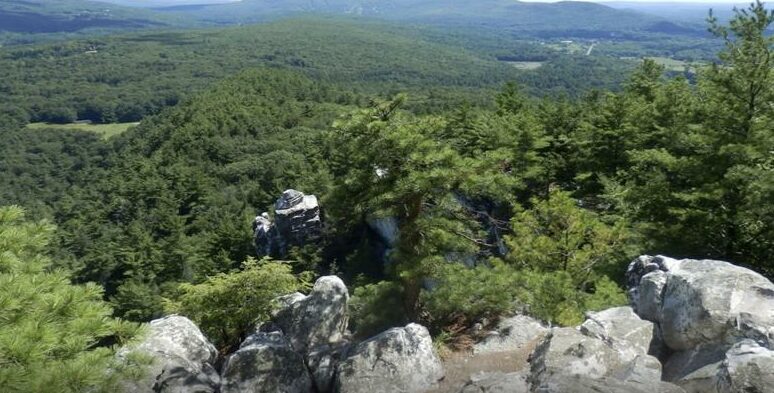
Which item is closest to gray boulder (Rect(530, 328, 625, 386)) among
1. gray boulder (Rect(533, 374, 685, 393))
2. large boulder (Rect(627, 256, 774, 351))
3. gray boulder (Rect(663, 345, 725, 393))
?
gray boulder (Rect(533, 374, 685, 393))

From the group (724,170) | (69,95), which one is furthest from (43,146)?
(724,170)

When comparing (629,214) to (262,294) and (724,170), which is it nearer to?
(724,170)

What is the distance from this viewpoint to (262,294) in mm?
12188

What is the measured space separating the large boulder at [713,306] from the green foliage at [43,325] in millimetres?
8627

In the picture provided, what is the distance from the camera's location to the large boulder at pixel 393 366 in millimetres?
10594

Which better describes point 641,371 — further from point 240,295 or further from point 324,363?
point 240,295

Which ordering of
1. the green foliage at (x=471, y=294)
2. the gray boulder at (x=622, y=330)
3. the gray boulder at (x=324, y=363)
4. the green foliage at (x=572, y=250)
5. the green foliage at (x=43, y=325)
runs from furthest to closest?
1. the green foliage at (x=572, y=250)
2. the green foliage at (x=471, y=294)
3. the gray boulder at (x=324, y=363)
4. the gray boulder at (x=622, y=330)
5. the green foliage at (x=43, y=325)

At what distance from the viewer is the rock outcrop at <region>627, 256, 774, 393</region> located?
23.8 feet

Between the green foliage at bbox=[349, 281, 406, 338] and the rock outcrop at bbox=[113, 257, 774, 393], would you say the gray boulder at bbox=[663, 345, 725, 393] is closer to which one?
the rock outcrop at bbox=[113, 257, 774, 393]

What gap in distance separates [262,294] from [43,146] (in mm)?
115291

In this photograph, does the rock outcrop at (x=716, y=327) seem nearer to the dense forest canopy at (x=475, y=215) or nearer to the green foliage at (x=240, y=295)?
the dense forest canopy at (x=475, y=215)

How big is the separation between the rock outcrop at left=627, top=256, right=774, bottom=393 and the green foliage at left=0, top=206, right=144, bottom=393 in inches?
311

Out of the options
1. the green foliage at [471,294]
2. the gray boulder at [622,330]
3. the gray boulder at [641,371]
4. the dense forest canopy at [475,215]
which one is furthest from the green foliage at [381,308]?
the gray boulder at [641,371]

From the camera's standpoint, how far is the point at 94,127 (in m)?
126
